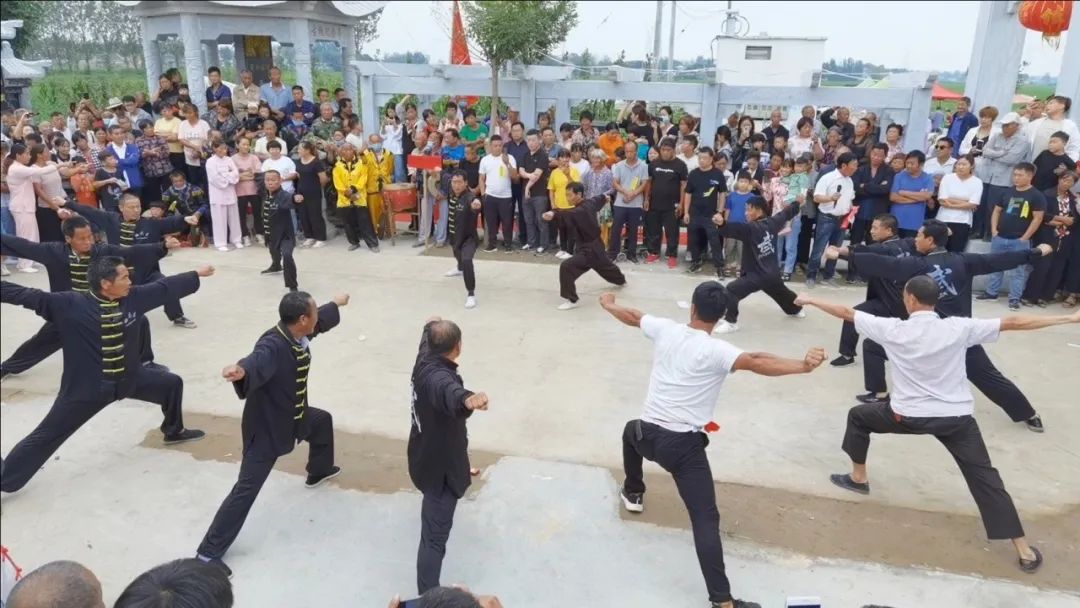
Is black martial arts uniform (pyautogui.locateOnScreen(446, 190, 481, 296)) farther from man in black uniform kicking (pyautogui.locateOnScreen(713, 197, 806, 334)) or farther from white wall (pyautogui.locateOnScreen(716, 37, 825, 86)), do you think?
white wall (pyautogui.locateOnScreen(716, 37, 825, 86))

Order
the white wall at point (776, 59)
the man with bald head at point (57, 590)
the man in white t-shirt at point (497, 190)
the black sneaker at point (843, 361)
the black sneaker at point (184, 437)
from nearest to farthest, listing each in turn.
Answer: the man with bald head at point (57, 590), the black sneaker at point (184, 437), the black sneaker at point (843, 361), the man in white t-shirt at point (497, 190), the white wall at point (776, 59)

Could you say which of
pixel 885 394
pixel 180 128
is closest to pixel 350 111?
pixel 180 128

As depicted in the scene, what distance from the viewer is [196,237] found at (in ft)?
37.0

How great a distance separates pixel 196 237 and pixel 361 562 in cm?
847

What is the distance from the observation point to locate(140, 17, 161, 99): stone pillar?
45.5 feet

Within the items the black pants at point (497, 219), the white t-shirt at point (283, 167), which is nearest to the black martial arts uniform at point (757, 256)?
the black pants at point (497, 219)

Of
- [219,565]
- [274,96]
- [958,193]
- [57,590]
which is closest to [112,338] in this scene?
[219,565]

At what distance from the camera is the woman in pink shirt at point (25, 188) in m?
8.70

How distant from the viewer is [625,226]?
414 inches

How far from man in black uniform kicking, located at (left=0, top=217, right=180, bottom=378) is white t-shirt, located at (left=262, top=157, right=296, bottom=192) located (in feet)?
14.0

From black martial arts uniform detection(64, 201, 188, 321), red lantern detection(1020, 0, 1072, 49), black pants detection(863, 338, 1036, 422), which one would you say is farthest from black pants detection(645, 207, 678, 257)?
black martial arts uniform detection(64, 201, 188, 321)

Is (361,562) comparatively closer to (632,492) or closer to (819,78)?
(632,492)

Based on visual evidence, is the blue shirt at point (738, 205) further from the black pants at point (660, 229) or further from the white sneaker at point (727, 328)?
the white sneaker at point (727, 328)

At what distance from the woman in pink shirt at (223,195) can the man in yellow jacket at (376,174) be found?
1.80 m
